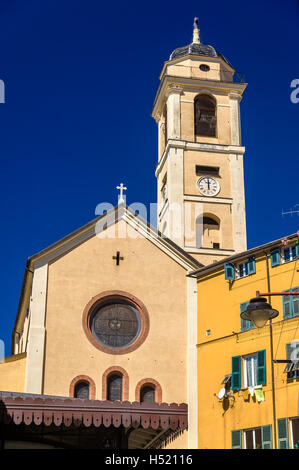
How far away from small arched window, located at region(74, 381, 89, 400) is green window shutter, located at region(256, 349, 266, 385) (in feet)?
23.6

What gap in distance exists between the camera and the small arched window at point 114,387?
96.5 ft

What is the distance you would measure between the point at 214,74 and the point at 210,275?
2393 centimetres

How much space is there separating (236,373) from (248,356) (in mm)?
813

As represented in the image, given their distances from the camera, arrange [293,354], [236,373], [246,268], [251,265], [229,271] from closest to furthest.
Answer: [293,354] → [236,373] → [251,265] → [246,268] → [229,271]

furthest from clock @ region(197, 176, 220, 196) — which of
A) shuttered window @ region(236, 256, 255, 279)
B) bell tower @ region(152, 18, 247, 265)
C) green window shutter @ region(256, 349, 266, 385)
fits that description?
green window shutter @ region(256, 349, 266, 385)

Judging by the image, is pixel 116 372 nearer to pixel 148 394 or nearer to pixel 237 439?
pixel 148 394

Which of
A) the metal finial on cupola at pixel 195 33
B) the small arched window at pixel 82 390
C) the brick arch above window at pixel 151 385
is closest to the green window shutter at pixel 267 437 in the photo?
the brick arch above window at pixel 151 385

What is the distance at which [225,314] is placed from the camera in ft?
96.2

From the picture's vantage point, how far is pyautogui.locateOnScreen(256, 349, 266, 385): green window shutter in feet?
86.5

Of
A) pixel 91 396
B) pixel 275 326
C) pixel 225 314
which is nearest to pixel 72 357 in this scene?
pixel 91 396

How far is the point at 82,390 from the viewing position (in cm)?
2914

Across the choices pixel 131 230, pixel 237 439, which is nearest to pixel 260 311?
pixel 237 439

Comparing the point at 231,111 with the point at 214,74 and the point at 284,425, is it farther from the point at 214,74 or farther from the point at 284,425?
the point at 284,425

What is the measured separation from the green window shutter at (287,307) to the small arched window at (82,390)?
868cm
